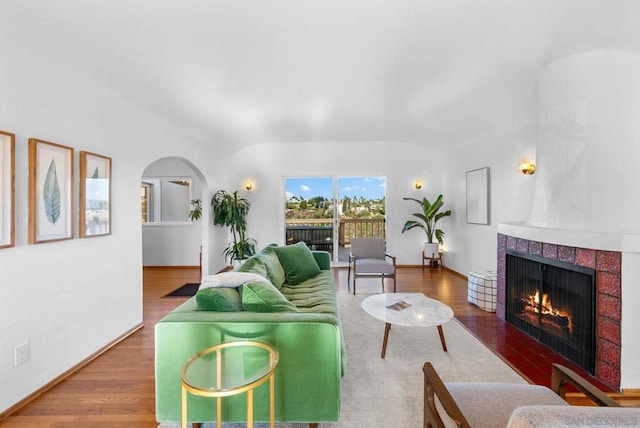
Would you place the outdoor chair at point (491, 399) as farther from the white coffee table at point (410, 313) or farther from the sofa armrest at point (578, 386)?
the white coffee table at point (410, 313)

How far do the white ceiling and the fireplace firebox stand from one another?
1667mm

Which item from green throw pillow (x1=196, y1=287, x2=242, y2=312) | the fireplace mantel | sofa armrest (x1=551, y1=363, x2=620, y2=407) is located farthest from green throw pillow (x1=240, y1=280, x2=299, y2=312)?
the fireplace mantel

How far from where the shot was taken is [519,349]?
2578 mm

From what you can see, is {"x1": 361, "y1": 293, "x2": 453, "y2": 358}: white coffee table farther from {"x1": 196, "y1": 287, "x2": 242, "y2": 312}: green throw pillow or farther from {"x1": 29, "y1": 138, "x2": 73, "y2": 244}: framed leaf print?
{"x1": 29, "y1": 138, "x2": 73, "y2": 244}: framed leaf print

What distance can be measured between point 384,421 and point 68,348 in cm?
233

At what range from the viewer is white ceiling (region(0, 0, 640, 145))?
1696 mm

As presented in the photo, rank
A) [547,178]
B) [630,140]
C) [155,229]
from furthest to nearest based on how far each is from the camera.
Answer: [155,229]
[547,178]
[630,140]

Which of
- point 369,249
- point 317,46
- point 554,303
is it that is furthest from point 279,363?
point 369,249

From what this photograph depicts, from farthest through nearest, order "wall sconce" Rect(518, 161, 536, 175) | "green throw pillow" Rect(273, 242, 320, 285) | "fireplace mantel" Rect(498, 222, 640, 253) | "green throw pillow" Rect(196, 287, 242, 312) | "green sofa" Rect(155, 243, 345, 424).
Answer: "wall sconce" Rect(518, 161, 536, 175)
"green throw pillow" Rect(273, 242, 320, 285)
"fireplace mantel" Rect(498, 222, 640, 253)
"green throw pillow" Rect(196, 287, 242, 312)
"green sofa" Rect(155, 243, 345, 424)

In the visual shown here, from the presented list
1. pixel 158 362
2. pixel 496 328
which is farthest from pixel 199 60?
pixel 496 328

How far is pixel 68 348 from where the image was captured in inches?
87.9

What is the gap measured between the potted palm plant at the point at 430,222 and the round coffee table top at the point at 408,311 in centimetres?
300

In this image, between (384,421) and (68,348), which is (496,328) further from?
(68,348)

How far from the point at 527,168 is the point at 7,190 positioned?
4.75 m
